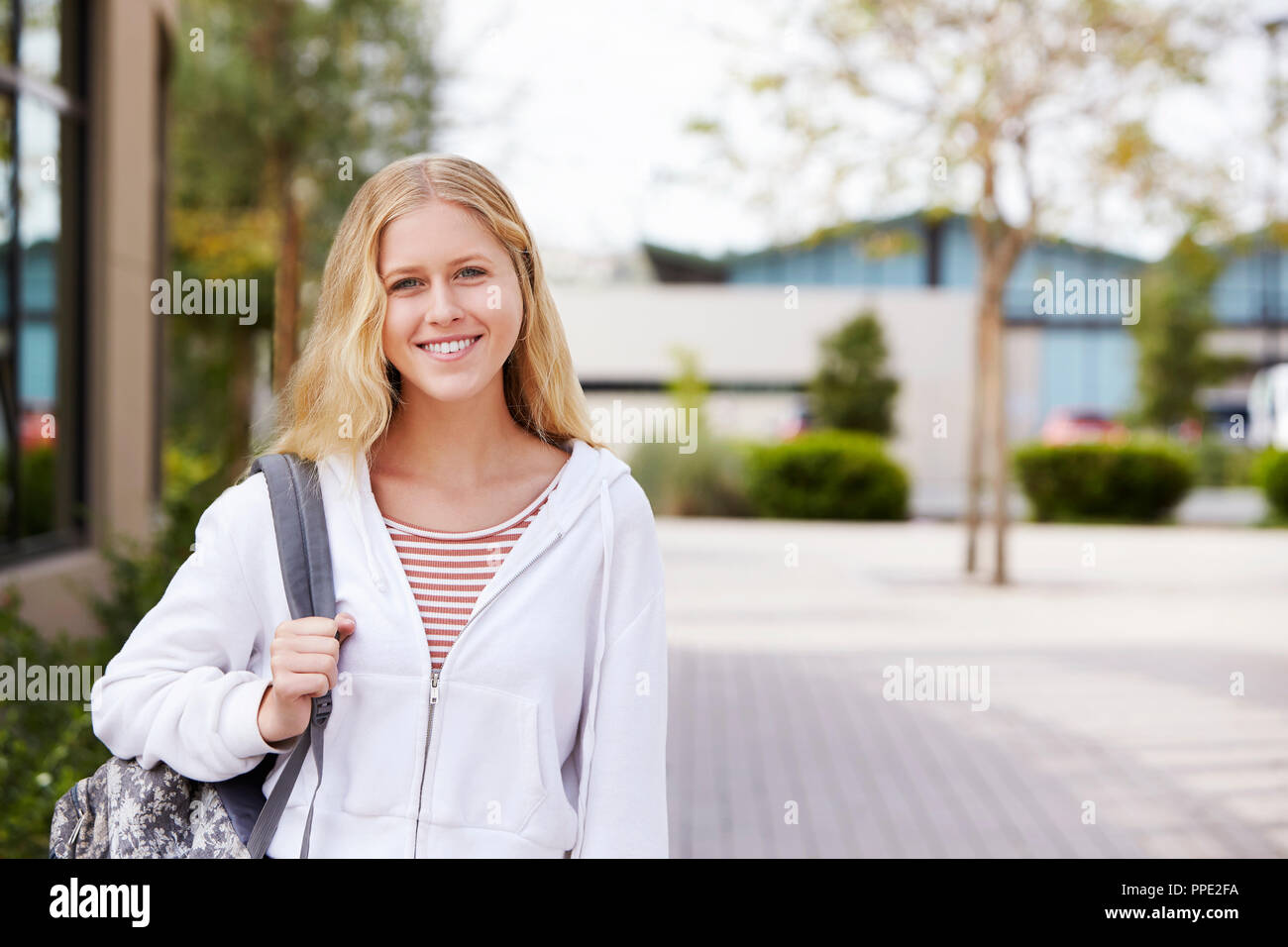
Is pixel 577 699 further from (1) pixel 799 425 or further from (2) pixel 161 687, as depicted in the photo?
(1) pixel 799 425

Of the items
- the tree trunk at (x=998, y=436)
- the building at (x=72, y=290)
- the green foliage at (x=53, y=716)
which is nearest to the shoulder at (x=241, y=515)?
the green foliage at (x=53, y=716)

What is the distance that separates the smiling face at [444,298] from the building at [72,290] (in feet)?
19.1

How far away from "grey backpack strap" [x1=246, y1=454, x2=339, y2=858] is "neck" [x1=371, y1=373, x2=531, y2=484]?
0.63 feet

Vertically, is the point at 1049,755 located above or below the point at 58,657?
below

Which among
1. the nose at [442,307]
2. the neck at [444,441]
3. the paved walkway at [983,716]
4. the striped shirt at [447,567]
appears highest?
the nose at [442,307]

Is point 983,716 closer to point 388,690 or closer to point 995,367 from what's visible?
point 388,690

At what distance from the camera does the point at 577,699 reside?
198cm

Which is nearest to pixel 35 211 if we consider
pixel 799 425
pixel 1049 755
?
pixel 1049 755

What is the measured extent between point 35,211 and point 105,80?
1376mm

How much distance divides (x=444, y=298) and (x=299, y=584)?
18.1 inches

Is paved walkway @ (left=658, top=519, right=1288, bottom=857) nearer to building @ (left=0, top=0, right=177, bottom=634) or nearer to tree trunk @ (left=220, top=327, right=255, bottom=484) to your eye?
building @ (left=0, top=0, right=177, bottom=634)

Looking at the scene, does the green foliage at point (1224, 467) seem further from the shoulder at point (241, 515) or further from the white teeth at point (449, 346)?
the shoulder at point (241, 515)

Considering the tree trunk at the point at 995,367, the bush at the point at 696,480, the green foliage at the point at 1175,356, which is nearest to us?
the tree trunk at the point at 995,367

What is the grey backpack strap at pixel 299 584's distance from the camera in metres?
1.84
